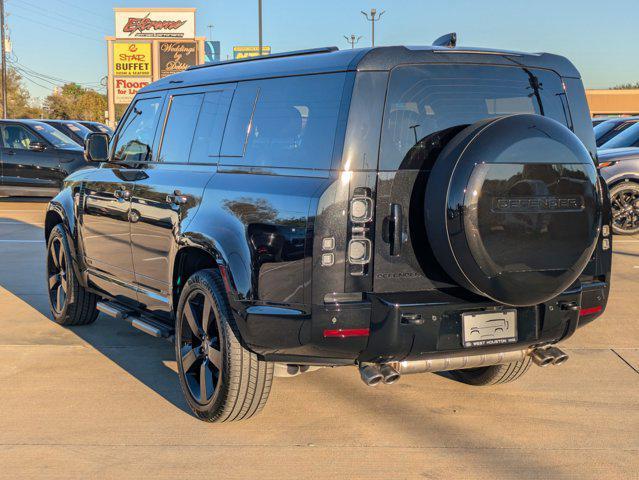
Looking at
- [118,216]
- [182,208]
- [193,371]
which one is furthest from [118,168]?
[193,371]

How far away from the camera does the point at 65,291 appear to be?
22.4 feet

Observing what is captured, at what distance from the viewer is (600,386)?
5352mm

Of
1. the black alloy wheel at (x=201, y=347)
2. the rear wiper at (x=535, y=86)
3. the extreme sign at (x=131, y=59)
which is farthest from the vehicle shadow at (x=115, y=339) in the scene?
the extreme sign at (x=131, y=59)

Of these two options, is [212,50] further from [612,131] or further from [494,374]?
[494,374]

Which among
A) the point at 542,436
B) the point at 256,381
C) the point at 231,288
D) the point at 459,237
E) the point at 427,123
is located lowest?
the point at 542,436

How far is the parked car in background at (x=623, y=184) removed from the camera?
488 inches

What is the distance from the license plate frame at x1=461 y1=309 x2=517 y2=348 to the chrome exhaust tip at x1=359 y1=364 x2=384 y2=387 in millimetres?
429

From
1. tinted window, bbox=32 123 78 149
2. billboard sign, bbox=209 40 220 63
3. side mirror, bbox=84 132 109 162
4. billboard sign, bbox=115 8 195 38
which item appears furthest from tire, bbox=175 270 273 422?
billboard sign, bbox=209 40 220 63

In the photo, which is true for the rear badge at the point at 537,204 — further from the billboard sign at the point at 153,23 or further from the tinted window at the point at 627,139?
the billboard sign at the point at 153,23

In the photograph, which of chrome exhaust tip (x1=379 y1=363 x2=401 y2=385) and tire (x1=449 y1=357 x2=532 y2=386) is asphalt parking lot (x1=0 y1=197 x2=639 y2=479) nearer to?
tire (x1=449 y1=357 x2=532 y2=386)

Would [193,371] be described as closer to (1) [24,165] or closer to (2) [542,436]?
(2) [542,436]

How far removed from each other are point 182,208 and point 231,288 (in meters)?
0.81

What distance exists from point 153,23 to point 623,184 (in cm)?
5010

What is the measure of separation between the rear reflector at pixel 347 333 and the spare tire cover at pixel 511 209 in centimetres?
47
